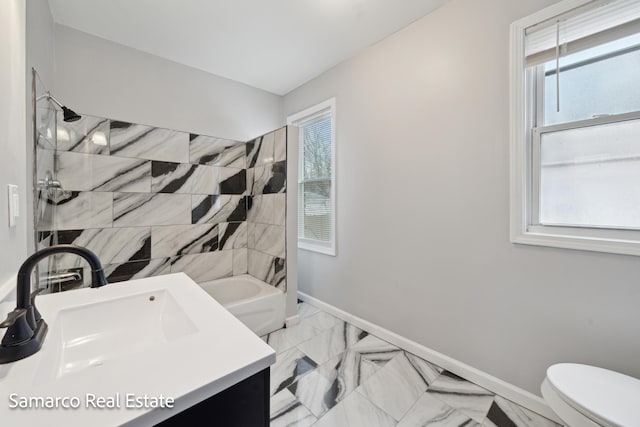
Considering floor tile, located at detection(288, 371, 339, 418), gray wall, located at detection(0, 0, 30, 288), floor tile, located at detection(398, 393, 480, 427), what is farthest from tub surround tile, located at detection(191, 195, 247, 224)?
floor tile, located at detection(398, 393, 480, 427)

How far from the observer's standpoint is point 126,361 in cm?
60

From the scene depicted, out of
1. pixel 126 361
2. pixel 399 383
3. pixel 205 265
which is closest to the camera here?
pixel 126 361

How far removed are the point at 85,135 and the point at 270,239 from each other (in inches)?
71.0

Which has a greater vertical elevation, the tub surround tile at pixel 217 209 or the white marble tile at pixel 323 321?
the tub surround tile at pixel 217 209

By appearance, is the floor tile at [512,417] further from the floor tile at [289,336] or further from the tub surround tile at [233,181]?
the tub surround tile at [233,181]

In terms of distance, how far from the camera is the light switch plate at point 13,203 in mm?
896

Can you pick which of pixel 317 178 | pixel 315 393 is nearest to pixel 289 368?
pixel 315 393

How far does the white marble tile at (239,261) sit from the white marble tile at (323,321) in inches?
37.8

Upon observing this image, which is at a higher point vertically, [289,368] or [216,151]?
[216,151]

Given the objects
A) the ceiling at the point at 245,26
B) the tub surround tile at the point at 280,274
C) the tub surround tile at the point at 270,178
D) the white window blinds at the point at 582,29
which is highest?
the ceiling at the point at 245,26

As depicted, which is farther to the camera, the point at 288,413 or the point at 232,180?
the point at 232,180

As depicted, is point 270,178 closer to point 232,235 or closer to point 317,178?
point 317,178

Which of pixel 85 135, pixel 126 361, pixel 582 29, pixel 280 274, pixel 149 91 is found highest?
pixel 149 91

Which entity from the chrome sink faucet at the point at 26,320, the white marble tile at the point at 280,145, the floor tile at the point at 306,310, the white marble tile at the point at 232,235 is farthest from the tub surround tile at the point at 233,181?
the chrome sink faucet at the point at 26,320
